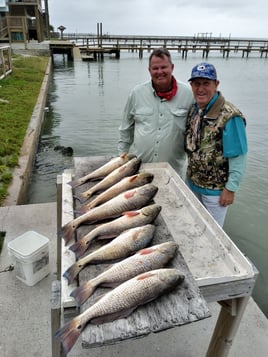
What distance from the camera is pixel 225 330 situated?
7.50 feet

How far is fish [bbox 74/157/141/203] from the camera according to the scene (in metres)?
2.69

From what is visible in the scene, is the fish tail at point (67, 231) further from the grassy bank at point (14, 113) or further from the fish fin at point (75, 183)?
the grassy bank at point (14, 113)

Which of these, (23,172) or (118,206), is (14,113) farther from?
(118,206)

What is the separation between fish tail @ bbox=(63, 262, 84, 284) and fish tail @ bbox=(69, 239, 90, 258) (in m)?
0.13

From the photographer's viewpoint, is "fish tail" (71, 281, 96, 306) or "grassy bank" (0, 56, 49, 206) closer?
"fish tail" (71, 281, 96, 306)

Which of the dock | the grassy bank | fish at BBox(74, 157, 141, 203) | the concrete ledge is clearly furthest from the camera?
the dock

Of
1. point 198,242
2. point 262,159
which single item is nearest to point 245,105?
point 262,159

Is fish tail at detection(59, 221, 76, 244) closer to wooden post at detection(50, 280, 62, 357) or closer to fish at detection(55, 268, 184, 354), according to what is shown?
wooden post at detection(50, 280, 62, 357)

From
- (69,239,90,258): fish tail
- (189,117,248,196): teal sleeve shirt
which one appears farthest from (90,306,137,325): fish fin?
(189,117,248,196): teal sleeve shirt

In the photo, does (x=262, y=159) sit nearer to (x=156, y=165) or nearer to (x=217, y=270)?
(x=156, y=165)

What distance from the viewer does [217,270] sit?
191 centimetres

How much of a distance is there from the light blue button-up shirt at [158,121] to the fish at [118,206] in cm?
119

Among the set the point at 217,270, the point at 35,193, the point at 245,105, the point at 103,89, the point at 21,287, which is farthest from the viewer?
the point at 103,89

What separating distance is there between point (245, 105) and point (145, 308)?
1833 centimetres
